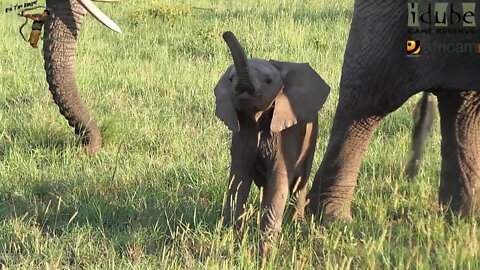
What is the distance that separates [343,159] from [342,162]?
0.02 metres

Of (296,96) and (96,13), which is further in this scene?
(96,13)

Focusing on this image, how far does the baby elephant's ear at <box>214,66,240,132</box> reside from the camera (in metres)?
3.30

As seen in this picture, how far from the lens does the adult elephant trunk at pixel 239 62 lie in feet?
10.0

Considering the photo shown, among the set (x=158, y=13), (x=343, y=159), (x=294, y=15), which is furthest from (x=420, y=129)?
(x=158, y=13)

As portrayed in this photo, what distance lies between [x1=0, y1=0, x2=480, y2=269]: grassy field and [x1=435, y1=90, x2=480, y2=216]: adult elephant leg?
0.11 meters

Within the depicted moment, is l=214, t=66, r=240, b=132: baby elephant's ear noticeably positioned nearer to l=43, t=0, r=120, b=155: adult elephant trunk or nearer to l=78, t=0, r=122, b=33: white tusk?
l=78, t=0, r=122, b=33: white tusk

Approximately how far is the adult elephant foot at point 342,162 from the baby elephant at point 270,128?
0.24 metres

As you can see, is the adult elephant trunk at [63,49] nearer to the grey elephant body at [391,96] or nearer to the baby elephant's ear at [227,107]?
the baby elephant's ear at [227,107]

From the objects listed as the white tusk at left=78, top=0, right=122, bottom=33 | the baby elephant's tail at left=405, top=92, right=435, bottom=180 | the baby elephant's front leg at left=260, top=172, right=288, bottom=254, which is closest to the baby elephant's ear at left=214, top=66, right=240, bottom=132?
the baby elephant's front leg at left=260, top=172, right=288, bottom=254

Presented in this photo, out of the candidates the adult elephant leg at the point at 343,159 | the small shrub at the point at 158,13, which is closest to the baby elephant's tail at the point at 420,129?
the adult elephant leg at the point at 343,159

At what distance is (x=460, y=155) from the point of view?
4059 millimetres

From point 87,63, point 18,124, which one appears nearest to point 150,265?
point 18,124

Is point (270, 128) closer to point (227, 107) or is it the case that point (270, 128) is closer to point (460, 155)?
point (227, 107)

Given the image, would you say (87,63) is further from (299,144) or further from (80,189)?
(299,144)
